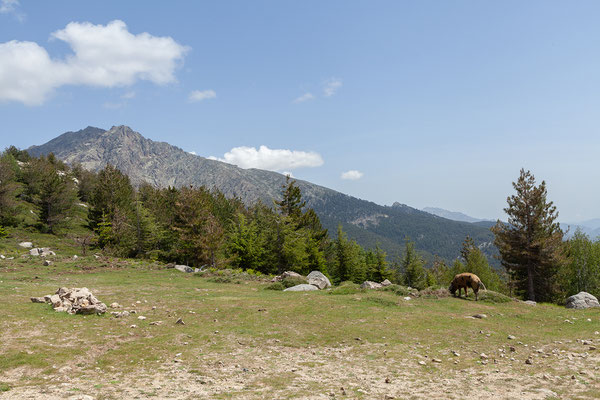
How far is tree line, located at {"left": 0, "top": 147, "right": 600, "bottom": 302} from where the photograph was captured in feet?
140

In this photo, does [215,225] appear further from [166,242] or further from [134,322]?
[134,322]

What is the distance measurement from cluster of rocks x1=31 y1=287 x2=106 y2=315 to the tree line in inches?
1110

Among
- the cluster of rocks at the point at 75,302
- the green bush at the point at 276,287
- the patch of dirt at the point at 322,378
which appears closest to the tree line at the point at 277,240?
the green bush at the point at 276,287

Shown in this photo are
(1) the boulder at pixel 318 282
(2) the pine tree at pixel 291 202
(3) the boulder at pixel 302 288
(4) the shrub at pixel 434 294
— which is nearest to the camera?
(4) the shrub at pixel 434 294

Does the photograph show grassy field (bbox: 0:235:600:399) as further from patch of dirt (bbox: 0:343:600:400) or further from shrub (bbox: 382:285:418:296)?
shrub (bbox: 382:285:418:296)

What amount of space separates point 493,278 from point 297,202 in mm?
44099

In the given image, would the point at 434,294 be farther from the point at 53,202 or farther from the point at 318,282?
the point at 53,202

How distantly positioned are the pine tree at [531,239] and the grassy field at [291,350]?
900 inches

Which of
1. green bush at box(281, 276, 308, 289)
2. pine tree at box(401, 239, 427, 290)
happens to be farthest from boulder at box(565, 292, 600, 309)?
pine tree at box(401, 239, 427, 290)

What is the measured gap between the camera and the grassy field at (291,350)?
856cm

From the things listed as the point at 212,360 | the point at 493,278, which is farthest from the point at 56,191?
the point at 493,278

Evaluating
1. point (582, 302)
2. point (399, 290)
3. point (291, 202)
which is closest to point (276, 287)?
point (399, 290)

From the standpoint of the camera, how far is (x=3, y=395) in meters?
7.41

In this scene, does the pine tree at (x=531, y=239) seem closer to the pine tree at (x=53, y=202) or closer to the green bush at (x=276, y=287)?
the green bush at (x=276, y=287)
